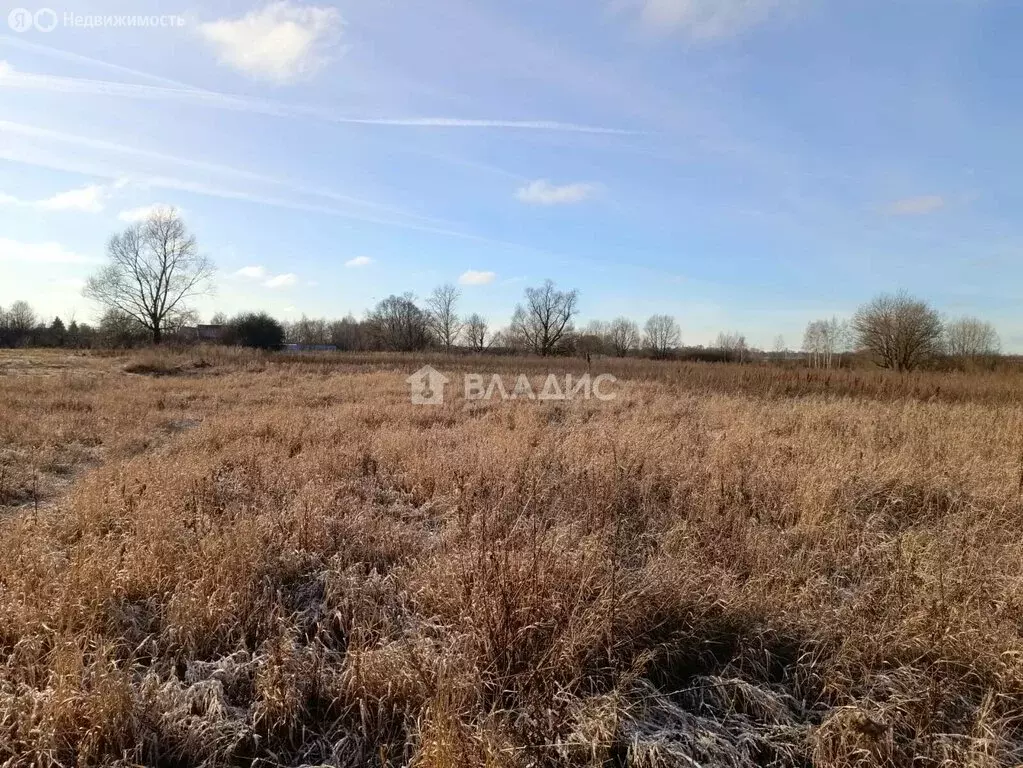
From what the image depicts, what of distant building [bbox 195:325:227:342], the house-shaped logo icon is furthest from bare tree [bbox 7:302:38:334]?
the house-shaped logo icon

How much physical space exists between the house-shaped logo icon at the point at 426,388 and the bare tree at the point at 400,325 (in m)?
38.4

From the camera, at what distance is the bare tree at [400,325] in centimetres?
5856

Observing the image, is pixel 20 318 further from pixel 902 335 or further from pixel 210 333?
pixel 902 335

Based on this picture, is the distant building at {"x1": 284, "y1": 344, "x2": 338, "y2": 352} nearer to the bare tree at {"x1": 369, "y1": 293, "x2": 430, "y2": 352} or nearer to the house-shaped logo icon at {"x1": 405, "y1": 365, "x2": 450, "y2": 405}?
the bare tree at {"x1": 369, "y1": 293, "x2": 430, "y2": 352}

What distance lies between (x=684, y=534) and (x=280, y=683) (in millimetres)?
2898

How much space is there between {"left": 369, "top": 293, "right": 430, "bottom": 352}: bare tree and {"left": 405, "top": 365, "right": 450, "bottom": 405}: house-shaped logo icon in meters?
38.4

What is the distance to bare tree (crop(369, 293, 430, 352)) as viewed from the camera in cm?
5856

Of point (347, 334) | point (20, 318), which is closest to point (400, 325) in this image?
point (347, 334)

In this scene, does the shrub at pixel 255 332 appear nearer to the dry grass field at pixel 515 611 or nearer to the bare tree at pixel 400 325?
the bare tree at pixel 400 325

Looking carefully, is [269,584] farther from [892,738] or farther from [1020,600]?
[1020,600]

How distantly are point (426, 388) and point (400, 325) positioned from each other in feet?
162

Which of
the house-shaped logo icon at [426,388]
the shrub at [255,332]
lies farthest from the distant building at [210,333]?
the house-shaped logo icon at [426,388]

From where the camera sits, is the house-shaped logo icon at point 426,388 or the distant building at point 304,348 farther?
the distant building at point 304,348

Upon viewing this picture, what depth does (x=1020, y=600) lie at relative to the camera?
2859mm
